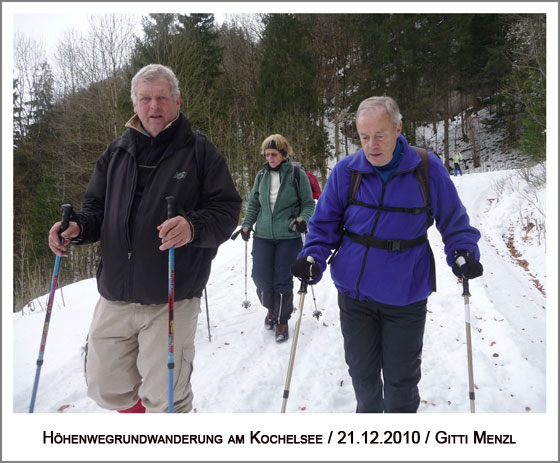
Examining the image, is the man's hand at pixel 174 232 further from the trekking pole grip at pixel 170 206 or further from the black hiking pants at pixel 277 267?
the black hiking pants at pixel 277 267

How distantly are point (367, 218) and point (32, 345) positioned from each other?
158 inches

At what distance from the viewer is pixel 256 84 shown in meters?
22.4

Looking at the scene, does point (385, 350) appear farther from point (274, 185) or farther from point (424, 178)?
point (274, 185)

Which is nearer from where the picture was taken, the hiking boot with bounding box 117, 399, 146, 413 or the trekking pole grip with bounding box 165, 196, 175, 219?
the trekking pole grip with bounding box 165, 196, 175, 219

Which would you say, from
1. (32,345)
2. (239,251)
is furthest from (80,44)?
(32,345)

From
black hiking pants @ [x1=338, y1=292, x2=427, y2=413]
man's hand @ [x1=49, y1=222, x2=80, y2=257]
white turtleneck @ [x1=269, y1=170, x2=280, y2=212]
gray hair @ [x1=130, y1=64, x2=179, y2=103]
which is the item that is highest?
gray hair @ [x1=130, y1=64, x2=179, y2=103]

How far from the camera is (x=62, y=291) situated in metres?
5.79

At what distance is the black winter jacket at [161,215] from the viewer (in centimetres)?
205

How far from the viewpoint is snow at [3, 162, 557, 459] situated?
285 cm

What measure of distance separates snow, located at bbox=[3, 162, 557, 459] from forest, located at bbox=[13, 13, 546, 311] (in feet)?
15.9

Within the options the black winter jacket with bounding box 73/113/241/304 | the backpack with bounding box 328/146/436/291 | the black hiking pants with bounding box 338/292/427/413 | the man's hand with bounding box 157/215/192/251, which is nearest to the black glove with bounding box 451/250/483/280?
the backpack with bounding box 328/146/436/291

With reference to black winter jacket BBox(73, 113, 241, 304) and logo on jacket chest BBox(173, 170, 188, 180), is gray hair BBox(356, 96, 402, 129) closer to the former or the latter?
black winter jacket BBox(73, 113, 241, 304)

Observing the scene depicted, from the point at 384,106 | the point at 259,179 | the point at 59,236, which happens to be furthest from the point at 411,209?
the point at 259,179

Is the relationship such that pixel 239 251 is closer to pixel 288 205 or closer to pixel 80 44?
pixel 288 205
